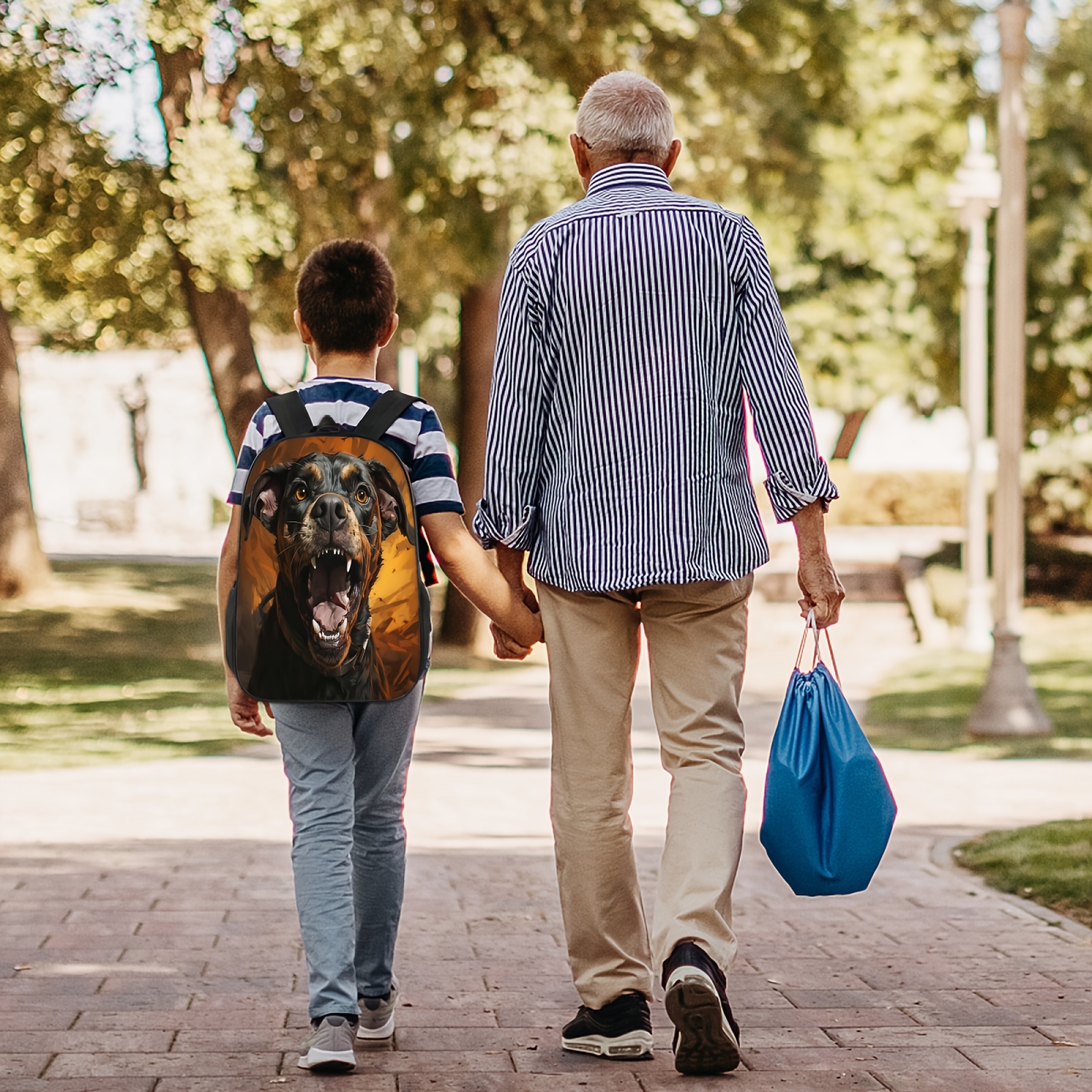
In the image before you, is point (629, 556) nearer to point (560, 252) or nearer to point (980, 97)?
point (560, 252)

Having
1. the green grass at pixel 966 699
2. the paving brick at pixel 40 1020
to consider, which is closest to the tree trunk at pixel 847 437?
the paving brick at pixel 40 1020

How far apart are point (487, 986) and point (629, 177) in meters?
2.14

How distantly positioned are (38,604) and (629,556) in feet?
54.8

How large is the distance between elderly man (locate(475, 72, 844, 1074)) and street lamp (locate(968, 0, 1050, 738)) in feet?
26.9

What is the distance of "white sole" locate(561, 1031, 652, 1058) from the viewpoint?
12.1 ft

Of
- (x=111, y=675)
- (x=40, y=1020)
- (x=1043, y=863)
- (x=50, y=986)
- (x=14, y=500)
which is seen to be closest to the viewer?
(x=40, y=1020)

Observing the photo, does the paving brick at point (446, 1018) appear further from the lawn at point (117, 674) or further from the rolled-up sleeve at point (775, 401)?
the lawn at point (117, 674)

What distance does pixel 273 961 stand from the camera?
4.69 metres

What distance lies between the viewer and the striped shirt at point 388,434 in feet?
11.8

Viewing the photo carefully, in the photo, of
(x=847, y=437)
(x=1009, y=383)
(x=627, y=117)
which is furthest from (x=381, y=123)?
(x=627, y=117)

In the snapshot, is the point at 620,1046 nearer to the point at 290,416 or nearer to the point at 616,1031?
the point at 616,1031

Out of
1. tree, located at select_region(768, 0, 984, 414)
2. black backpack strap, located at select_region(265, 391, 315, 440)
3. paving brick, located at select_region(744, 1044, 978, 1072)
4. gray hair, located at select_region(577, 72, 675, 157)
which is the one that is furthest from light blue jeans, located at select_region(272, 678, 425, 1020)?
tree, located at select_region(768, 0, 984, 414)

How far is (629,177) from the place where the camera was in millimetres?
3791

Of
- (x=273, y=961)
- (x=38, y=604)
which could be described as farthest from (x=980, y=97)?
(x=273, y=961)
